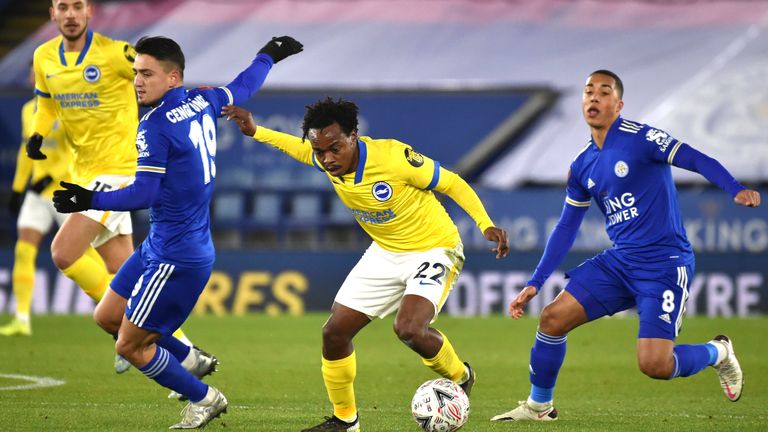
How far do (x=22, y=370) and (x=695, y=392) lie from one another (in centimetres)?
495

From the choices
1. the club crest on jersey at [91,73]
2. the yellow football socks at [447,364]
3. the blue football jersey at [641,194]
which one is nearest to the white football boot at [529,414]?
the yellow football socks at [447,364]

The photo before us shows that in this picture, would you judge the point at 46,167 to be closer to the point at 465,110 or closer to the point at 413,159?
the point at 413,159

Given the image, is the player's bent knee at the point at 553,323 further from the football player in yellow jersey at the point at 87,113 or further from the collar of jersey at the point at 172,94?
the football player in yellow jersey at the point at 87,113

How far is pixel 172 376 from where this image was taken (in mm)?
6625

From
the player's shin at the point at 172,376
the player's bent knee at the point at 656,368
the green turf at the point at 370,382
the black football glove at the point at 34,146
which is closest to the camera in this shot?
the player's shin at the point at 172,376

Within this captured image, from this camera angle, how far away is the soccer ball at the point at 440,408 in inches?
255

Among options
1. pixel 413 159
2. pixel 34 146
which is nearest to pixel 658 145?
pixel 413 159

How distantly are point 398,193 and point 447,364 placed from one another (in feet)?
3.39

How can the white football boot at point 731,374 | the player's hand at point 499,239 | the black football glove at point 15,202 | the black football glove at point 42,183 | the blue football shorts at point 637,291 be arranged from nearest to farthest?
1. the player's hand at point 499,239
2. the blue football shorts at point 637,291
3. the white football boot at point 731,374
4. the black football glove at point 15,202
5. the black football glove at point 42,183

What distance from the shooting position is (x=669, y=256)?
7.08 metres

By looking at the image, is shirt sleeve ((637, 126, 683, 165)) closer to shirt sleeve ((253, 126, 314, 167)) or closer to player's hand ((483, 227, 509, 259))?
player's hand ((483, 227, 509, 259))

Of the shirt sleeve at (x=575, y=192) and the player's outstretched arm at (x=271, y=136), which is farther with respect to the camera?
the shirt sleeve at (x=575, y=192)

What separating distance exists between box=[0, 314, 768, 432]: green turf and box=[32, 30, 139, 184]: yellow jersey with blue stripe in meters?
1.57

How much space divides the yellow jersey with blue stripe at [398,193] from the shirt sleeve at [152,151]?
1.03 m
